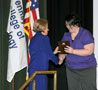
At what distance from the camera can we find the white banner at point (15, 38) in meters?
4.03

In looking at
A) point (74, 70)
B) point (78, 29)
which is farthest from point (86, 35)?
point (74, 70)

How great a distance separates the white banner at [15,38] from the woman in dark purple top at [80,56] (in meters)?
1.29

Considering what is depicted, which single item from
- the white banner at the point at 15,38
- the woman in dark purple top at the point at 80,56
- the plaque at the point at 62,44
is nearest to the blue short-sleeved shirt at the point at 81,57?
the woman in dark purple top at the point at 80,56

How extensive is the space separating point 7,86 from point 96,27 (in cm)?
220

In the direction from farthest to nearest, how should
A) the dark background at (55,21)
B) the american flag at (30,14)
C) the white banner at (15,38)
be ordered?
the dark background at (55,21), the american flag at (30,14), the white banner at (15,38)

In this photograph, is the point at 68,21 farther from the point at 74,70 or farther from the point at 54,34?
the point at 54,34

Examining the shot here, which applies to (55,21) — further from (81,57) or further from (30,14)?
(81,57)

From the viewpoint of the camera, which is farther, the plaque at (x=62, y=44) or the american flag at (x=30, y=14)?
the american flag at (x=30, y=14)

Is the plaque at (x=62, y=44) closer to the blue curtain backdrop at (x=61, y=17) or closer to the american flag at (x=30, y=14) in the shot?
the american flag at (x=30, y=14)

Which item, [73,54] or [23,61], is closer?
[73,54]

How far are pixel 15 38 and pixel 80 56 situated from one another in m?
1.53

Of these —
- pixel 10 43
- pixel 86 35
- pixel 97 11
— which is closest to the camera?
pixel 86 35

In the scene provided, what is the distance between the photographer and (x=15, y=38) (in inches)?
159

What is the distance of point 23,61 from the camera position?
164 inches
